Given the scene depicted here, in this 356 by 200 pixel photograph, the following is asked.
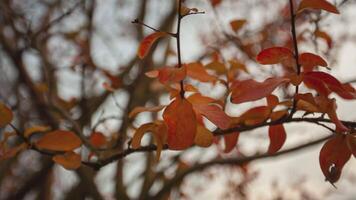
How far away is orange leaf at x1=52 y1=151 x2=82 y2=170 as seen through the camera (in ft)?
3.59

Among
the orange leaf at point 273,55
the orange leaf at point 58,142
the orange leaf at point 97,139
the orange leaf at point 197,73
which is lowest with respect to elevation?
the orange leaf at point 97,139

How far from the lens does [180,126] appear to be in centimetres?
81

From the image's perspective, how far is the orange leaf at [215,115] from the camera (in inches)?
32.4

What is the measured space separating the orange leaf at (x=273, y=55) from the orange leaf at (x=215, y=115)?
15 centimetres

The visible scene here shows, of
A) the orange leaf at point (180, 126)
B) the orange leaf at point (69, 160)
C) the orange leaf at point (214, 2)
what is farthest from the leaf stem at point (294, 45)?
the orange leaf at point (214, 2)

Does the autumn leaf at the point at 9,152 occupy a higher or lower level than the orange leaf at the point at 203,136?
lower

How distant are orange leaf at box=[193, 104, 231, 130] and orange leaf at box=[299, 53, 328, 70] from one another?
21cm

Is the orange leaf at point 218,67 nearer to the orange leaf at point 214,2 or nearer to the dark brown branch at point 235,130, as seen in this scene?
the dark brown branch at point 235,130

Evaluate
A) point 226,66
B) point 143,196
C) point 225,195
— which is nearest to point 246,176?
point 225,195

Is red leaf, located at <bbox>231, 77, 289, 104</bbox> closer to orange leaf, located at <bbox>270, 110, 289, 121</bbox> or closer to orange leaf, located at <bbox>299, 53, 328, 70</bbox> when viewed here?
orange leaf, located at <bbox>299, 53, 328, 70</bbox>

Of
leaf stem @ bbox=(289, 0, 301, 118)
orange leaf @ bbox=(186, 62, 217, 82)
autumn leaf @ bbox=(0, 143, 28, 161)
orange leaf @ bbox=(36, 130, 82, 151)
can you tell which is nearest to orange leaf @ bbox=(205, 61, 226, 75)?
orange leaf @ bbox=(186, 62, 217, 82)

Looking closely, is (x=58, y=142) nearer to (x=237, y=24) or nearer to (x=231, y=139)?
(x=231, y=139)

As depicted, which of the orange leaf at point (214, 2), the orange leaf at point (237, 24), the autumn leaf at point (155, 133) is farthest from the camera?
the orange leaf at point (214, 2)

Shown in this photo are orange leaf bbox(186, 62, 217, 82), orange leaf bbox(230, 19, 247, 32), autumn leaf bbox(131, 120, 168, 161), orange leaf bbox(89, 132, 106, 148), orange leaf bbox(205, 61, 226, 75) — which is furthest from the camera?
orange leaf bbox(230, 19, 247, 32)
